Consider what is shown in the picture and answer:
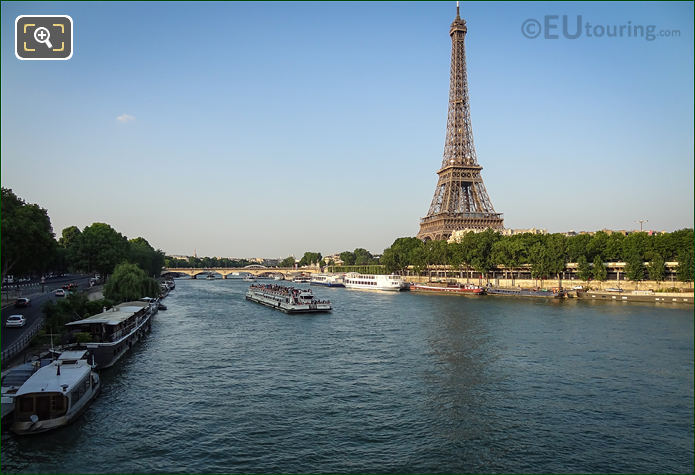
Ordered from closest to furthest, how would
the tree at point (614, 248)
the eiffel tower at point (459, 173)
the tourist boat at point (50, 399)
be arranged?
the tourist boat at point (50, 399) < the tree at point (614, 248) < the eiffel tower at point (459, 173)

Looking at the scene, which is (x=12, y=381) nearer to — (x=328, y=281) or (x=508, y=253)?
(x=508, y=253)

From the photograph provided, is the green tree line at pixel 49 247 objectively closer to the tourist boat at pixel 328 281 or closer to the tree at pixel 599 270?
the tourist boat at pixel 328 281

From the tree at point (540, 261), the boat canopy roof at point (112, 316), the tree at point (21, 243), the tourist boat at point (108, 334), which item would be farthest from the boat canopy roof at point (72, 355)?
the tree at point (540, 261)

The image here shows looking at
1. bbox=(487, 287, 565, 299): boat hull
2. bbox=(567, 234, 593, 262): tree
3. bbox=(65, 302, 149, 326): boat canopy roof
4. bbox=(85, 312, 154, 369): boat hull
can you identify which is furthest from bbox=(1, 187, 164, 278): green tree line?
bbox=(567, 234, 593, 262): tree

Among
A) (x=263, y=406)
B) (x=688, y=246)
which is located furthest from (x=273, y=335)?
(x=688, y=246)

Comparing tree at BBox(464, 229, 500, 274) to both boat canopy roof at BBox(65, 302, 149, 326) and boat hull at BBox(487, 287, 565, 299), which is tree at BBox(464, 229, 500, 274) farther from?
boat canopy roof at BBox(65, 302, 149, 326)

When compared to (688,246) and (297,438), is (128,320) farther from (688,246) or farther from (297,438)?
(688,246)
